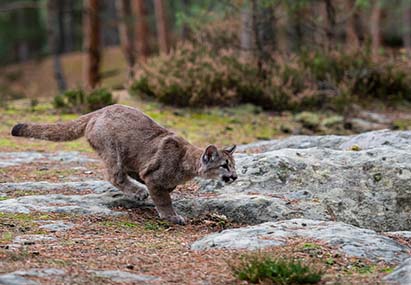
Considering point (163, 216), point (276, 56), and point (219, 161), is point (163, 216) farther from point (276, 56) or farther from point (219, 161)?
point (276, 56)

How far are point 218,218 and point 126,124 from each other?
153 centimetres

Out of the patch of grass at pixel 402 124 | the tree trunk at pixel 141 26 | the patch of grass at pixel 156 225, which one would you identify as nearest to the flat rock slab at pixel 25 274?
the patch of grass at pixel 156 225

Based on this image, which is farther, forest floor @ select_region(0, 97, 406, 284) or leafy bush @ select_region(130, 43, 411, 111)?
leafy bush @ select_region(130, 43, 411, 111)

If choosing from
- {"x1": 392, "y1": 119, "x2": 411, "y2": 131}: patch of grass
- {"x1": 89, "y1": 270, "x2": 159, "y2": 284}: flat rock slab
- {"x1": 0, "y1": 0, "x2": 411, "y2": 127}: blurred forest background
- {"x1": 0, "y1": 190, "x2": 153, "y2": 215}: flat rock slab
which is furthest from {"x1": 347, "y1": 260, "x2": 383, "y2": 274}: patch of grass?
{"x1": 0, "y1": 0, "x2": 411, "y2": 127}: blurred forest background

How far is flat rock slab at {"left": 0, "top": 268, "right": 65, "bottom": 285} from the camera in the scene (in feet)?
15.0

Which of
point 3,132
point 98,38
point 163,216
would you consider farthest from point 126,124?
point 98,38

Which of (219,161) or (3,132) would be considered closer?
(219,161)

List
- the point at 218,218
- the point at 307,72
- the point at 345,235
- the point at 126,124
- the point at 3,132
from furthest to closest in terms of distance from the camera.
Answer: the point at 307,72 < the point at 3,132 < the point at 126,124 < the point at 218,218 < the point at 345,235

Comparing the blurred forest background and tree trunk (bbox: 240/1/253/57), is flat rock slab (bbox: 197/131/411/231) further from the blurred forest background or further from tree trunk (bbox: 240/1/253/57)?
tree trunk (bbox: 240/1/253/57)

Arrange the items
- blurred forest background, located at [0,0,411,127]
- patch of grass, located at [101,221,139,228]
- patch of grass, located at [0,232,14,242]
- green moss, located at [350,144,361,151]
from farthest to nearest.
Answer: blurred forest background, located at [0,0,411,127] < green moss, located at [350,144,361,151] < patch of grass, located at [101,221,139,228] < patch of grass, located at [0,232,14,242]

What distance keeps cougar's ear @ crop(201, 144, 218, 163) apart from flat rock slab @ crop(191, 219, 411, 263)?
116 cm

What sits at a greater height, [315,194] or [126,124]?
[126,124]

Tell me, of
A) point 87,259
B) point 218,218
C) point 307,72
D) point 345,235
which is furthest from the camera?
point 307,72

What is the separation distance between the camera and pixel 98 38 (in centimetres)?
2266
